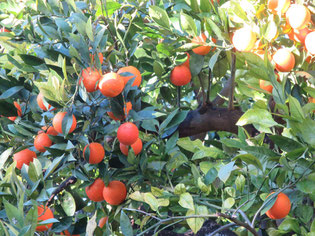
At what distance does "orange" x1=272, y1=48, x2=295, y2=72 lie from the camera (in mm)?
1313

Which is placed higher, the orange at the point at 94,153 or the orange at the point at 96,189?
the orange at the point at 94,153

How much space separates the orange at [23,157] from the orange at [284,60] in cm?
73

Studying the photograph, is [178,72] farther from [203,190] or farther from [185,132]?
[203,190]

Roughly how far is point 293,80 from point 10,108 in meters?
0.86

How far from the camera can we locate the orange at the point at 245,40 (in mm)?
1253

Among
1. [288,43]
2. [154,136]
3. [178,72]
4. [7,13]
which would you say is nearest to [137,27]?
[178,72]

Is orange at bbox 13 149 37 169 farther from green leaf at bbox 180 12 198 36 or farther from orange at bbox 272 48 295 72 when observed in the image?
orange at bbox 272 48 295 72

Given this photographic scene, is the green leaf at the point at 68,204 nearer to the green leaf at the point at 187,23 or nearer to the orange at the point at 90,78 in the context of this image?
the orange at the point at 90,78

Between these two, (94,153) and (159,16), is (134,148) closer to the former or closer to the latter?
(94,153)

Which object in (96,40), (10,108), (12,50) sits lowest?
(10,108)

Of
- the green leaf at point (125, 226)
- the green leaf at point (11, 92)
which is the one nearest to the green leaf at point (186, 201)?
the green leaf at point (125, 226)

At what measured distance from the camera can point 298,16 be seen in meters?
1.23

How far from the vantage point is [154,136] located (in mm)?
1704

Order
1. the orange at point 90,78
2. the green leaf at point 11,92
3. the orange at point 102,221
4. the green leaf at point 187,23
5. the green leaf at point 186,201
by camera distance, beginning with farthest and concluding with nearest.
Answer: the orange at point 102,221
the green leaf at point 11,92
the green leaf at point 187,23
the orange at point 90,78
the green leaf at point 186,201
